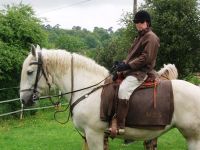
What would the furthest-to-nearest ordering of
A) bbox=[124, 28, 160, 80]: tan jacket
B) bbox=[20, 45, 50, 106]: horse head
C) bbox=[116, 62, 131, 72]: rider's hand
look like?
bbox=[20, 45, 50, 106]: horse head < bbox=[116, 62, 131, 72]: rider's hand < bbox=[124, 28, 160, 80]: tan jacket

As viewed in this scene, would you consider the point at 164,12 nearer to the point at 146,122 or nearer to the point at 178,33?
the point at 178,33

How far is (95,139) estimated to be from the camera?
6070 millimetres

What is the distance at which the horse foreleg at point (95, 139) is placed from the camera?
607 cm

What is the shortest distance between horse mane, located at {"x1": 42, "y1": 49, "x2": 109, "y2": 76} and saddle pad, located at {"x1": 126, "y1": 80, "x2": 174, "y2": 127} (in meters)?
0.81

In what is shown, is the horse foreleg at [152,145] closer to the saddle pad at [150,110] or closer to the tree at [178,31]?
the saddle pad at [150,110]

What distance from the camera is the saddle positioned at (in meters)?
6.04

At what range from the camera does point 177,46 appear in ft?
44.6

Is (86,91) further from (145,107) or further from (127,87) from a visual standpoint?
(145,107)

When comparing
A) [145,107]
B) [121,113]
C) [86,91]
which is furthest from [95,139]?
[145,107]

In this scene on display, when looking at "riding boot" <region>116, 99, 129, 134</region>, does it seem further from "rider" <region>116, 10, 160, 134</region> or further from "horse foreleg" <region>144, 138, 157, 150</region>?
"horse foreleg" <region>144, 138, 157, 150</region>

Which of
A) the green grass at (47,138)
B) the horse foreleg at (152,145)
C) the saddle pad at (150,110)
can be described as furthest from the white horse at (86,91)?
the green grass at (47,138)

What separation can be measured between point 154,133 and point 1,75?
10899 mm

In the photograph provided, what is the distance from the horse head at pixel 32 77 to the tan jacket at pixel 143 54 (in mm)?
1236

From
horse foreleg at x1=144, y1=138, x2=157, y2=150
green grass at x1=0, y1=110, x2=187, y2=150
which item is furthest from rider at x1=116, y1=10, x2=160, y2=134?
green grass at x1=0, y1=110, x2=187, y2=150
